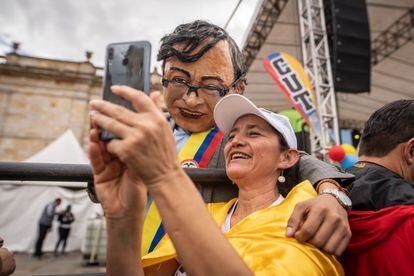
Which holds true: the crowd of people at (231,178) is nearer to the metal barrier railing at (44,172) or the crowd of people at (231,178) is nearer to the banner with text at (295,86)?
the metal barrier railing at (44,172)

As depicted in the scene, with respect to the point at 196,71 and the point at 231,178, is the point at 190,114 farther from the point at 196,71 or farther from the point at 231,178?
the point at 231,178

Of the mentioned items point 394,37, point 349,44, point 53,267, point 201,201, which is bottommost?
point 53,267

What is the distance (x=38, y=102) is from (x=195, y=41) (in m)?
16.9

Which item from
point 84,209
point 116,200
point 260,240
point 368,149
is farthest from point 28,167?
point 84,209

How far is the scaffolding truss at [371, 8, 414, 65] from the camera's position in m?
8.16

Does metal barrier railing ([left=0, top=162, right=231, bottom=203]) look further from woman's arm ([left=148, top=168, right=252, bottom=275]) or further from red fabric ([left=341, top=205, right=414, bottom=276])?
red fabric ([left=341, top=205, right=414, bottom=276])

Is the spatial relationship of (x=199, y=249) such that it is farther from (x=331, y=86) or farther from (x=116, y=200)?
(x=331, y=86)

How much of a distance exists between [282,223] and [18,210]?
10196 millimetres

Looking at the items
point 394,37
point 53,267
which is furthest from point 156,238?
point 394,37

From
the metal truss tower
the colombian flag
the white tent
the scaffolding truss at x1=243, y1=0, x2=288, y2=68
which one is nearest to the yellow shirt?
the colombian flag

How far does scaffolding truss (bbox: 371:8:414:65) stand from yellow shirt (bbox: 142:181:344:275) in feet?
30.1

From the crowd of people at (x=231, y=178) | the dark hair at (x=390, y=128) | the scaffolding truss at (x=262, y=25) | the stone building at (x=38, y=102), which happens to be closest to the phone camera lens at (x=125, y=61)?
the crowd of people at (x=231, y=178)

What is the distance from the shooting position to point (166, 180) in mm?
635

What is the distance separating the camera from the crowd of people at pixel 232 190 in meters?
0.64
